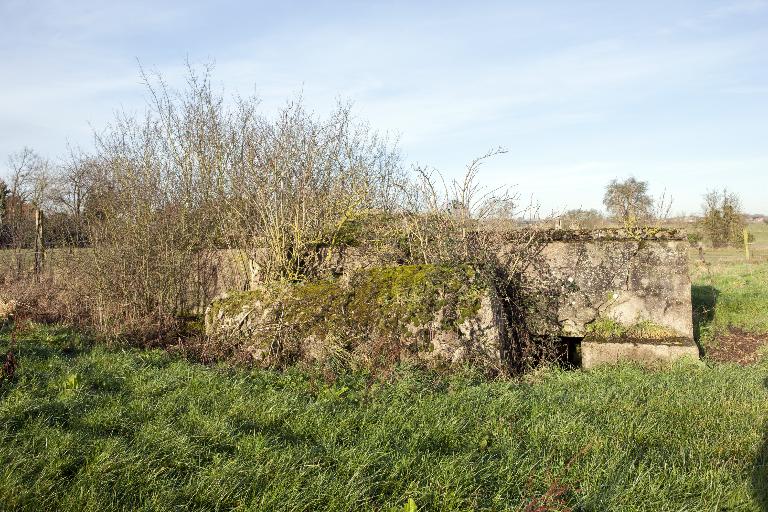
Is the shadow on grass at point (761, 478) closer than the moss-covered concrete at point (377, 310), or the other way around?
the shadow on grass at point (761, 478)

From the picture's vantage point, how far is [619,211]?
8867mm

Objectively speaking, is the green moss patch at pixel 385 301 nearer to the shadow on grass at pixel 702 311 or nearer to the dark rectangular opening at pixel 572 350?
the dark rectangular opening at pixel 572 350

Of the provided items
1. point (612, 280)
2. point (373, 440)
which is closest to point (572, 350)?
point (612, 280)

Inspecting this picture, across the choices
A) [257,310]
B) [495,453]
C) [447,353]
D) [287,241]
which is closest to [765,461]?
[495,453]

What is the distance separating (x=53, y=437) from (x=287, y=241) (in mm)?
5128

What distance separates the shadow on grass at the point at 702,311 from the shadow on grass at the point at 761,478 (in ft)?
12.6

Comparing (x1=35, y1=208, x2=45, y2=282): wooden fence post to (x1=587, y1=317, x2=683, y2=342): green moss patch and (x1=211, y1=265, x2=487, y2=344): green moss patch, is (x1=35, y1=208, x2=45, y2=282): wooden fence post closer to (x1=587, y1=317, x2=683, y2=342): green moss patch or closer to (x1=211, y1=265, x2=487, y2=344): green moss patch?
(x1=211, y1=265, x2=487, y2=344): green moss patch

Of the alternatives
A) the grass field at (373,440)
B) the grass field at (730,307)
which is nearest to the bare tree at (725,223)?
the grass field at (730,307)

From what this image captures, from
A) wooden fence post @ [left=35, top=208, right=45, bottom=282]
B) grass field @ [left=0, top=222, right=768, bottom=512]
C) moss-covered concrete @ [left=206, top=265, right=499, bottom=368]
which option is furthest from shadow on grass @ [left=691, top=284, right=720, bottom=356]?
wooden fence post @ [left=35, top=208, right=45, bottom=282]

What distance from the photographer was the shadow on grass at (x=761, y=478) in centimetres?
360

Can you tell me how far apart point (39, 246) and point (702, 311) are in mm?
14241

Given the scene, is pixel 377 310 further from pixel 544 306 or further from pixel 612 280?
pixel 612 280

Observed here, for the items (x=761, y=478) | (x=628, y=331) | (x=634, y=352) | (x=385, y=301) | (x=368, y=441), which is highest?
(x=385, y=301)

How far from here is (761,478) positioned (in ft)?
12.7
